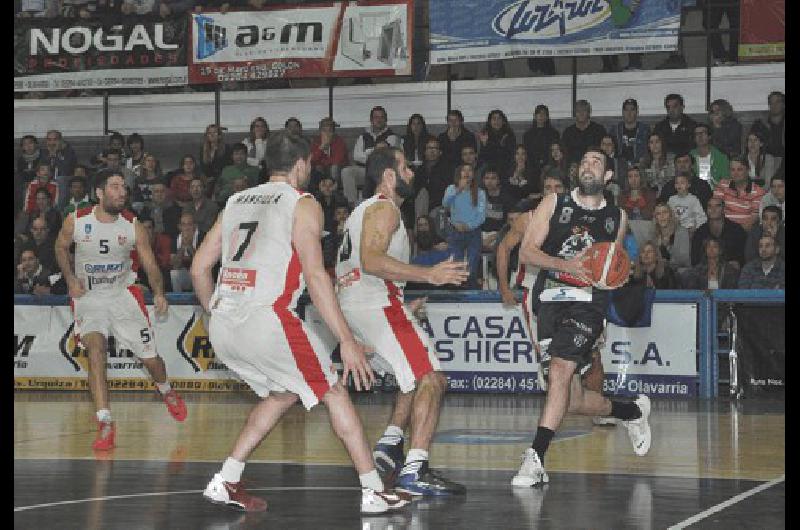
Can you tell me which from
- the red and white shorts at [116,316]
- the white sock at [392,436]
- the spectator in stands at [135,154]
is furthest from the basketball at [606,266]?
the spectator in stands at [135,154]

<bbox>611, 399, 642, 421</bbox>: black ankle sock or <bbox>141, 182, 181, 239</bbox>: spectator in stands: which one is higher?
<bbox>141, 182, 181, 239</bbox>: spectator in stands

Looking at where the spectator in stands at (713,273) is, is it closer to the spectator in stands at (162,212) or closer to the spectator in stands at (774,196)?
the spectator in stands at (774,196)

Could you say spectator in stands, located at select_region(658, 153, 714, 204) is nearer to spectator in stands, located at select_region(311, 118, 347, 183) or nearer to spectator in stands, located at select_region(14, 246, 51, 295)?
spectator in stands, located at select_region(311, 118, 347, 183)

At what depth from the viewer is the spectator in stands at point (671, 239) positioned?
18.6 metres

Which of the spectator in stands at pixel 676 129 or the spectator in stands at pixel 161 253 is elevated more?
the spectator in stands at pixel 676 129

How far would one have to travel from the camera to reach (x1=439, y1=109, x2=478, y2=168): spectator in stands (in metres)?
20.8

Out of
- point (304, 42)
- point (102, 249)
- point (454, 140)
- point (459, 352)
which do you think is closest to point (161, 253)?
point (304, 42)

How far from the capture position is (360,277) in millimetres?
9625

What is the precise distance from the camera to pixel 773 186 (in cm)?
1861

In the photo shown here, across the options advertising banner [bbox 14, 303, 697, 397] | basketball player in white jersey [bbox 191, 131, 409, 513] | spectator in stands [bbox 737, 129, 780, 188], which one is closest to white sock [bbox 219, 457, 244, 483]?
basketball player in white jersey [bbox 191, 131, 409, 513]

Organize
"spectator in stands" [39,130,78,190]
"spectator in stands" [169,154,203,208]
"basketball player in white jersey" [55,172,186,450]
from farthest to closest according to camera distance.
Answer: "spectator in stands" [39,130,78,190], "spectator in stands" [169,154,203,208], "basketball player in white jersey" [55,172,186,450]

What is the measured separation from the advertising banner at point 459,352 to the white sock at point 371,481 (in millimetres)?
8851

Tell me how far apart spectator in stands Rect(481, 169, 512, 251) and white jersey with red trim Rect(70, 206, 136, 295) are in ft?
24.5
